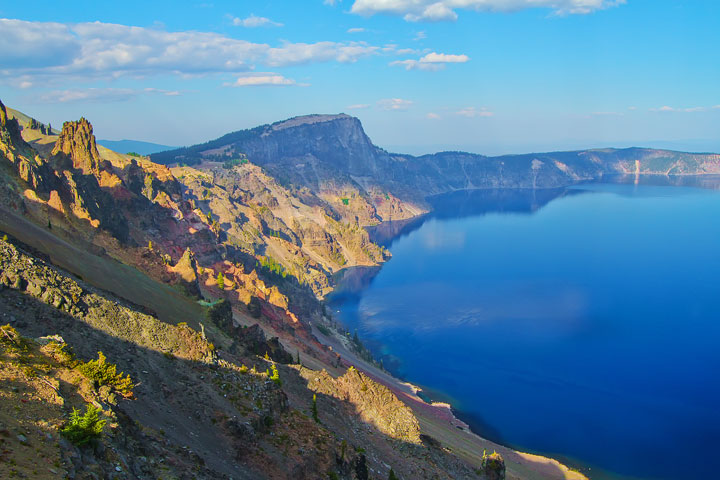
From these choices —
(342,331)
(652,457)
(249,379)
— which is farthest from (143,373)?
(342,331)

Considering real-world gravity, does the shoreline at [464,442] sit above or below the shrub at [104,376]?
below

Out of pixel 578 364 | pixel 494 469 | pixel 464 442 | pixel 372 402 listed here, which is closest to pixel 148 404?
pixel 372 402

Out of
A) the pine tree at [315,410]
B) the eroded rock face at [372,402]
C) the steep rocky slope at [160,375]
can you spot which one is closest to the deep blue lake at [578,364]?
the steep rocky slope at [160,375]

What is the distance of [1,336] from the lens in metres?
24.6

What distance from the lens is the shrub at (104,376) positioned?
1003 inches

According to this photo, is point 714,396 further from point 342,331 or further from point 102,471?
point 102,471

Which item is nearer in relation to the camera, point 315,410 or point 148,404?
point 148,404

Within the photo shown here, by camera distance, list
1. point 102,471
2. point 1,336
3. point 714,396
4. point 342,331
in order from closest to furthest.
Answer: point 102,471
point 1,336
point 714,396
point 342,331

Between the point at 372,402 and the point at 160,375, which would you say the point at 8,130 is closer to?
the point at 160,375

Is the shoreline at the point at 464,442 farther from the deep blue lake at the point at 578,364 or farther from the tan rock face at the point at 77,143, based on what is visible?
the tan rock face at the point at 77,143

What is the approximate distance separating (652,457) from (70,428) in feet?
358

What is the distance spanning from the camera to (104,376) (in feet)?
87.0

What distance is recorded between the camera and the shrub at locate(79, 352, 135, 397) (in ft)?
83.6

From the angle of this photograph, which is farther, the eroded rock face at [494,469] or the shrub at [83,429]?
the eroded rock face at [494,469]
